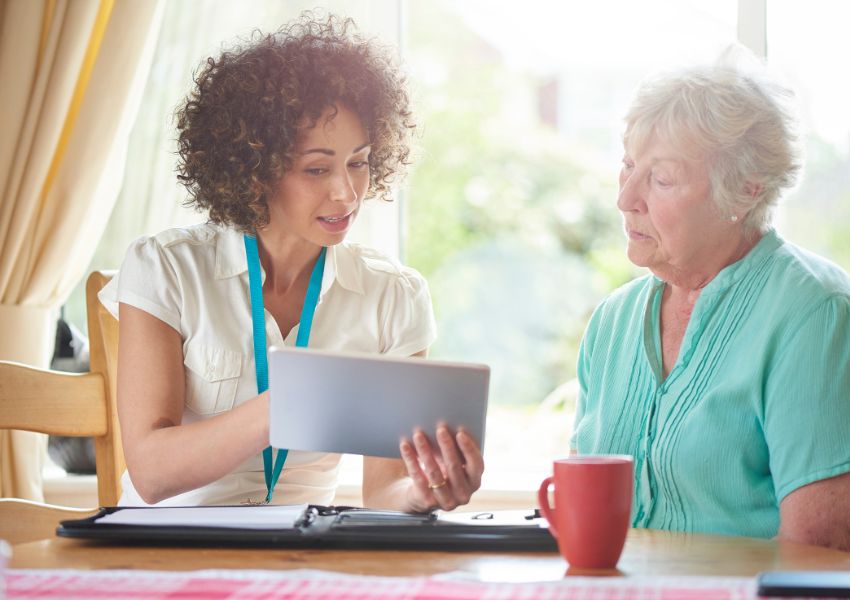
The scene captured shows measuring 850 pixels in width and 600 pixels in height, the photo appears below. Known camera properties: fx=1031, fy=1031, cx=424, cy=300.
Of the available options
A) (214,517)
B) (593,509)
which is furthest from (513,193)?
(593,509)

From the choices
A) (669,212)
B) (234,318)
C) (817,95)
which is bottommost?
(234,318)

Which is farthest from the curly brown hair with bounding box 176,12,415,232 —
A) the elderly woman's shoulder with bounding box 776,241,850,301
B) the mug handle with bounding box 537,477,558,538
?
the mug handle with bounding box 537,477,558,538

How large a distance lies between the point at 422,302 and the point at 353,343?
6.2 inches

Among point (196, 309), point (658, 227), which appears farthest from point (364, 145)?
point (658, 227)

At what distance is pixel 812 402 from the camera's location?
1.42m

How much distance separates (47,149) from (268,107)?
3.71ft

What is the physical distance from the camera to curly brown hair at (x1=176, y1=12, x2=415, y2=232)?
68.7 inches

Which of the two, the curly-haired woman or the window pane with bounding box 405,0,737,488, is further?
the window pane with bounding box 405,0,737,488

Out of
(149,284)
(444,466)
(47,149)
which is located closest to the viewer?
(444,466)

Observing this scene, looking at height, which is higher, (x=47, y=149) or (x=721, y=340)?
(x=47, y=149)

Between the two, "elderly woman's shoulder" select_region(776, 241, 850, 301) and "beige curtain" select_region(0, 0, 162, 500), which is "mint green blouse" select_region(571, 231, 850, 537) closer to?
"elderly woman's shoulder" select_region(776, 241, 850, 301)

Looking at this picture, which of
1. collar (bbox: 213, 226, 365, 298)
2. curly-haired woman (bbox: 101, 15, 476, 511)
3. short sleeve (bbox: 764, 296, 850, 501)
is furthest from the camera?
collar (bbox: 213, 226, 365, 298)

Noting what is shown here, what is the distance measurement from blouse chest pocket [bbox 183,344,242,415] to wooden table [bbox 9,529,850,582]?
564mm

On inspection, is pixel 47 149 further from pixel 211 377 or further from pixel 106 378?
pixel 211 377
